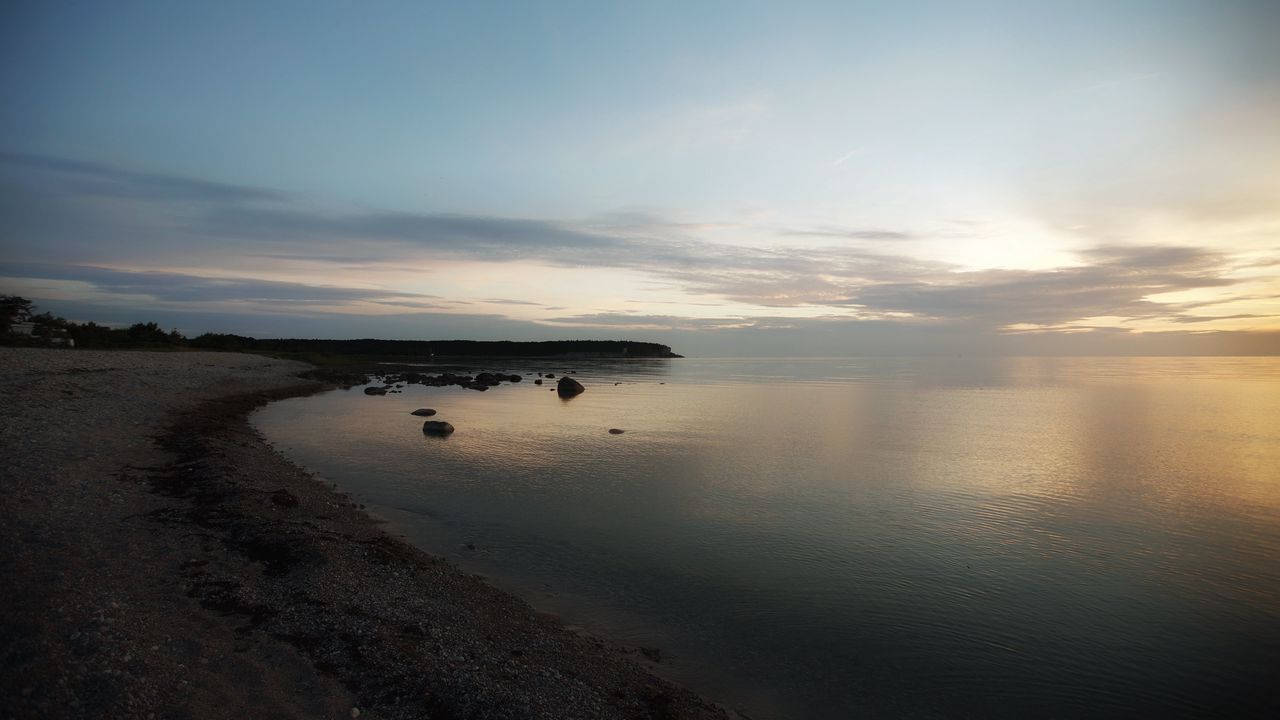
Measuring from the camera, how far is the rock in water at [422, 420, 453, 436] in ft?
108

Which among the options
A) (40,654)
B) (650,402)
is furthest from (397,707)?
(650,402)

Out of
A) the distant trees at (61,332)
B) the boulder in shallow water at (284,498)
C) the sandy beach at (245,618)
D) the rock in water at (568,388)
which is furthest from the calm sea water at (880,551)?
the distant trees at (61,332)

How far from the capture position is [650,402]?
5572 cm

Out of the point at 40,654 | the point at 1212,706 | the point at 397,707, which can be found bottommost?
the point at 1212,706

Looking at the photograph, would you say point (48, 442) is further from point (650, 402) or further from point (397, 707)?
point (650, 402)

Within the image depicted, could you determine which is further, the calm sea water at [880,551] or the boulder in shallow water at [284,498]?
the boulder in shallow water at [284,498]

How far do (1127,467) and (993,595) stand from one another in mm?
20449

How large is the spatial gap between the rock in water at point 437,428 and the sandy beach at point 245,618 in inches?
615

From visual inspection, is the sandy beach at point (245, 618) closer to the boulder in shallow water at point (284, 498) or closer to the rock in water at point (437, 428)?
the boulder in shallow water at point (284, 498)

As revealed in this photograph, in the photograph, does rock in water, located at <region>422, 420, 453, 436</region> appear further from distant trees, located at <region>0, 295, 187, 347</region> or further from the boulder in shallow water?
distant trees, located at <region>0, 295, 187, 347</region>

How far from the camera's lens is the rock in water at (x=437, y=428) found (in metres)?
33.0

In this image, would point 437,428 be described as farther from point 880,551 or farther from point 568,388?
point 568,388

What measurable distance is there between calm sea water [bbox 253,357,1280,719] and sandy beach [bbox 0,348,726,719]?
163 cm

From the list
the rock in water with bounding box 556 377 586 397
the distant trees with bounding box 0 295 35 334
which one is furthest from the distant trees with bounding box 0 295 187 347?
the rock in water with bounding box 556 377 586 397
